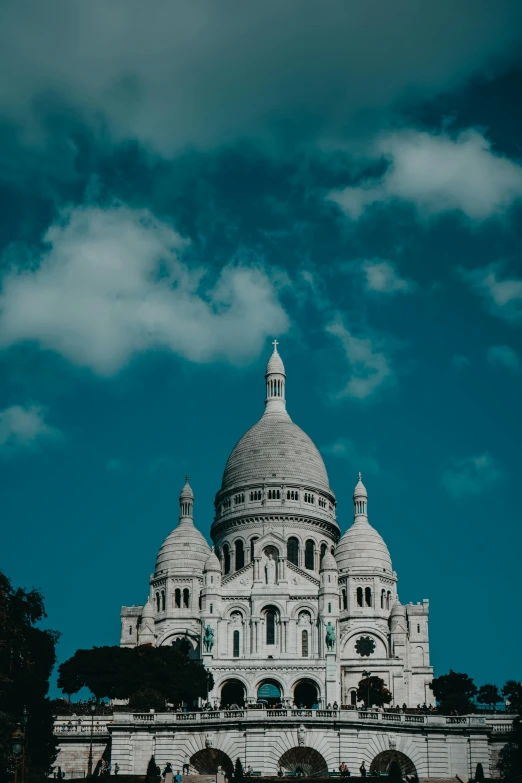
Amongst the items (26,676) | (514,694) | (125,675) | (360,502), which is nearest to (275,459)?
(360,502)

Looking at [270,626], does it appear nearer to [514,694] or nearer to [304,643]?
[304,643]

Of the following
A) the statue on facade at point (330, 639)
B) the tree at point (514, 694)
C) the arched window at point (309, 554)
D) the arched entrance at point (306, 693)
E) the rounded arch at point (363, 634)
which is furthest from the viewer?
the arched window at point (309, 554)

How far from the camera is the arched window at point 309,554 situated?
424ft

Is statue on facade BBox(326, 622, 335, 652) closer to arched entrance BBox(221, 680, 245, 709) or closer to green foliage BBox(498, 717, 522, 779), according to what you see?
arched entrance BBox(221, 680, 245, 709)

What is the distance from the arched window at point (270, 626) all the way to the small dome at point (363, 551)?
1063cm

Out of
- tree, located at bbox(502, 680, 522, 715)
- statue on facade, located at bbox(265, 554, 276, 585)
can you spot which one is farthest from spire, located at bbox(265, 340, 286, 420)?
tree, located at bbox(502, 680, 522, 715)

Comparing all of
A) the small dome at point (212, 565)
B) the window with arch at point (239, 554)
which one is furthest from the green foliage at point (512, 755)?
the window with arch at point (239, 554)

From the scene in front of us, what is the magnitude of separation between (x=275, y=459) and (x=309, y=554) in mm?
10002

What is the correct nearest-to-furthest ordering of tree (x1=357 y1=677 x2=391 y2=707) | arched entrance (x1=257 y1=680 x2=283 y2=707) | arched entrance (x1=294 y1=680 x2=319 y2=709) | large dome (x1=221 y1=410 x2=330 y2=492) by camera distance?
tree (x1=357 y1=677 x2=391 y2=707)
arched entrance (x1=257 y1=680 x2=283 y2=707)
arched entrance (x1=294 y1=680 x2=319 y2=709)
large dome (x1=221 y1=410 x2=330 y2=492)

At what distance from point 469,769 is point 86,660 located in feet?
119

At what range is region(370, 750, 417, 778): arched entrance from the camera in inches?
2808

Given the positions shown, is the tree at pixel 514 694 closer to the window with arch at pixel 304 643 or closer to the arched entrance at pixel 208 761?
the arched entrance at pixel 208 761

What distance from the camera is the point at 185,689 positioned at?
3871 inches

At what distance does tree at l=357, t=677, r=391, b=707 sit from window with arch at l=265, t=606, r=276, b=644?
10.8 metres
